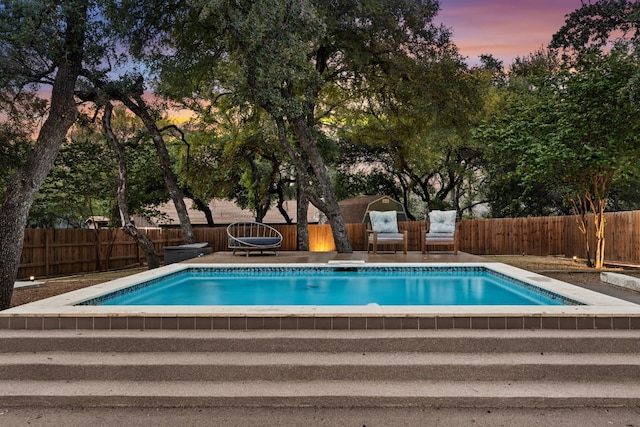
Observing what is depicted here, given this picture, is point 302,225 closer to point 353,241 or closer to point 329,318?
point 353,241

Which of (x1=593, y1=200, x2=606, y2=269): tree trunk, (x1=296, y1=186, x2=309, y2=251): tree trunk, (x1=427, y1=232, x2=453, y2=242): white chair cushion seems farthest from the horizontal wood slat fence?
(x1=427, y1=232, x2=453, y2=242): white chair cushion

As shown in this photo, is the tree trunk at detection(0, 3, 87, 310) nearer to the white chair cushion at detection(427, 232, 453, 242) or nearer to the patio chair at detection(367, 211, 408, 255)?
the patio chair at detection(367, 211, 408, 255)

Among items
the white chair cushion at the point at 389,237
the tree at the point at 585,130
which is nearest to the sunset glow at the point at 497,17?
the tree at the point at 585,130

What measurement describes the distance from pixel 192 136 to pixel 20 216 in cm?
1059

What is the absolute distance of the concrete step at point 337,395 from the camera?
309cm

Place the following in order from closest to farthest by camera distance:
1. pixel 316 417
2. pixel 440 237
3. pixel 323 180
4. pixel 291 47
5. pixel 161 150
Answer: pixel 316 417 < pixel 291 47 < pixel 440 237 < pixel 323 180 < pixel 161 150

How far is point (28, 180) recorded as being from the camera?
5793 mm

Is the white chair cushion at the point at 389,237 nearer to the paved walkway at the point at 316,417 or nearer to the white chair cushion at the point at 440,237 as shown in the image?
the white chair cushion at the point at 440,237

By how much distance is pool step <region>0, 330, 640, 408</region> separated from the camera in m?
3.13

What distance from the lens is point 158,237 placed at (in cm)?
1580

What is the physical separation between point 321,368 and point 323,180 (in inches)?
344

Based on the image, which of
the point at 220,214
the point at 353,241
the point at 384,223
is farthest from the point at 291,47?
the point at 220,214

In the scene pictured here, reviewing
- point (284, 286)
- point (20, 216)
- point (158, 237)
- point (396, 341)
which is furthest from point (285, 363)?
point (158, 237)

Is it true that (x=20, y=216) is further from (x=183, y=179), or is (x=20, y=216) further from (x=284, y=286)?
(x=183, y=179)
